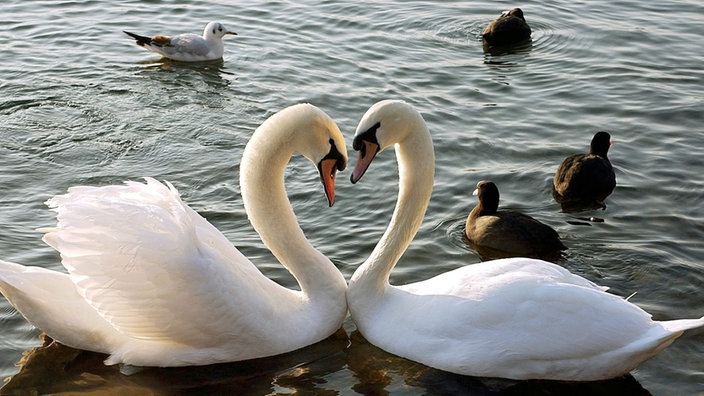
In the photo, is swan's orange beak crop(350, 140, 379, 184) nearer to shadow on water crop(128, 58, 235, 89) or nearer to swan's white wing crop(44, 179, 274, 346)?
swan's white wing crop(44, 179, 274, 346)

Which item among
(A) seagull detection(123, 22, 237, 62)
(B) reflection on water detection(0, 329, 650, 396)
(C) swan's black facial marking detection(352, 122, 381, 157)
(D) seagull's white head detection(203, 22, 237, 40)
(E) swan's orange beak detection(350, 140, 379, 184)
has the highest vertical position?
(C) swan's black facial marking detection(352, 122, 381, 157)

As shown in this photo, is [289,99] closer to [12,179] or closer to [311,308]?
[12,179]

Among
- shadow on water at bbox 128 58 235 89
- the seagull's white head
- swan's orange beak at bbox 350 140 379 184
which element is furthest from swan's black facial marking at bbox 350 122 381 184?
the seagull's white head

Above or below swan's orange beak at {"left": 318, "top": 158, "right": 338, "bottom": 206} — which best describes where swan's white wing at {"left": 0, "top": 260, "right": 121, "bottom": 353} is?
below

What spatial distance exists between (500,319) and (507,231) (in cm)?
270

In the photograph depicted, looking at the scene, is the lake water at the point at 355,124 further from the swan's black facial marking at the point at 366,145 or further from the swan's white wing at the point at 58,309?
the swan's black facial marking at the point at 366,145

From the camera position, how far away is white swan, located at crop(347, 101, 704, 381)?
6801 millimetres

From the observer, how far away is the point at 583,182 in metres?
10.2

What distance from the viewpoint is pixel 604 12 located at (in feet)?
54.4

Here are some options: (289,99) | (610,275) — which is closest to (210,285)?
(610,275)

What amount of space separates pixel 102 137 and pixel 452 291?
5873 millimetres

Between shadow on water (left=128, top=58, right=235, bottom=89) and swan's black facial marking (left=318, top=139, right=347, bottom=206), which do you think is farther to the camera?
shadow on water (left=128, top=58, right=235, bottom=89)

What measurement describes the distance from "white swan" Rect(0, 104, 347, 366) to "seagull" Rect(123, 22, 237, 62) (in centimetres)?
782

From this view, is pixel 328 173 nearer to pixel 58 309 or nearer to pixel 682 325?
pixel 58 309
